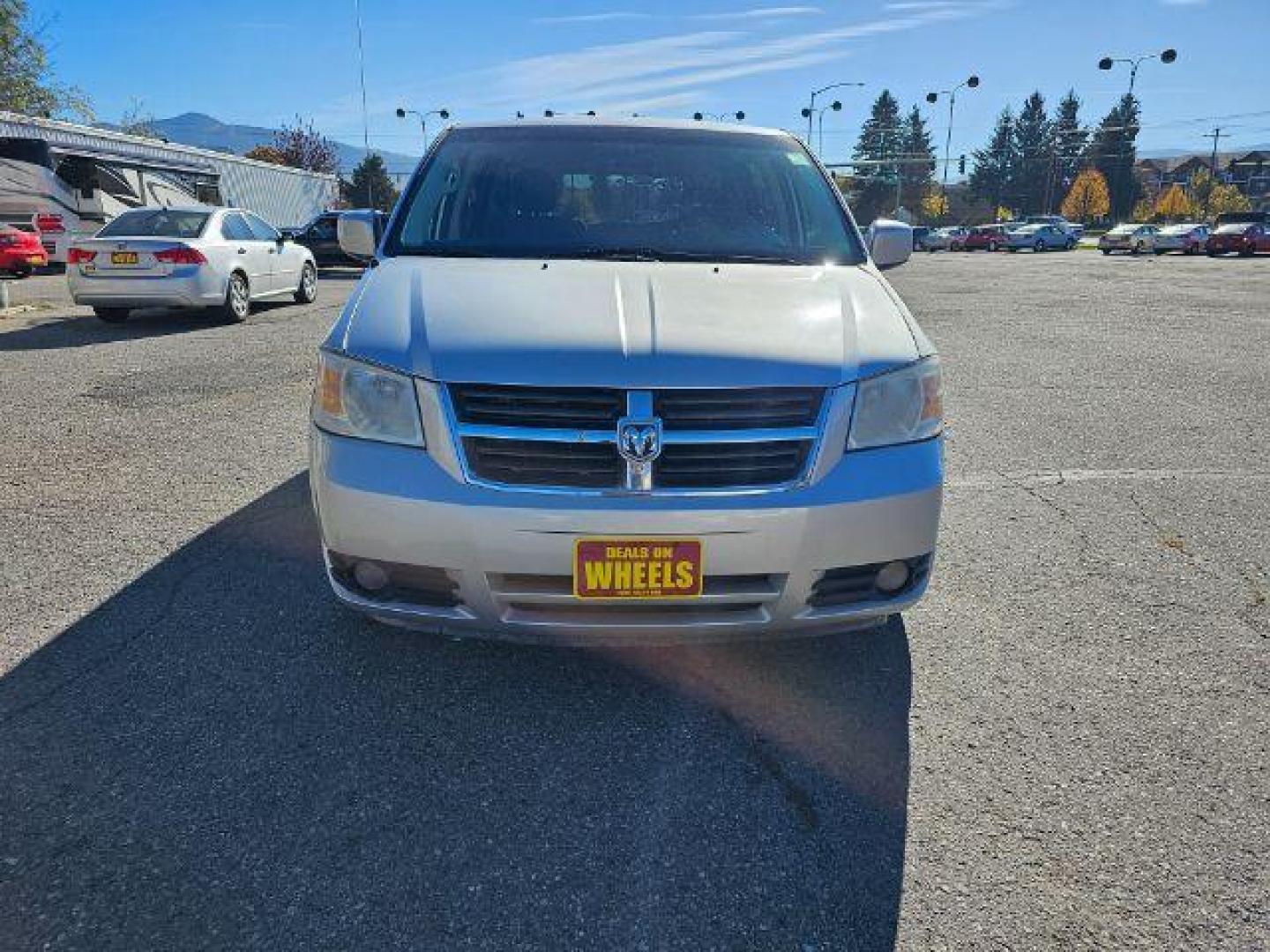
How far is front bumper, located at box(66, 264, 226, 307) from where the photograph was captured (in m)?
10.1

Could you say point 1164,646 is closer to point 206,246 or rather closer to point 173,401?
point 173,401

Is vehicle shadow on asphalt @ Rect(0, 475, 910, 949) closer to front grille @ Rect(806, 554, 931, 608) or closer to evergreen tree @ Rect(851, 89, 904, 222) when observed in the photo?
front grille @ Rect(806, 554, 931, 608)

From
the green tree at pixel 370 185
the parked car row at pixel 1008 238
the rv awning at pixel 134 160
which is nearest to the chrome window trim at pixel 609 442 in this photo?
the rv awning at pixel 134 160

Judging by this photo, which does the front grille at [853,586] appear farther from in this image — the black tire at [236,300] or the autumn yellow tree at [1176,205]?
the autumn yellow tree at [1176,205]

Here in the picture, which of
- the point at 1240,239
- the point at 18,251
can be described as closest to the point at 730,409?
the point at 18,251

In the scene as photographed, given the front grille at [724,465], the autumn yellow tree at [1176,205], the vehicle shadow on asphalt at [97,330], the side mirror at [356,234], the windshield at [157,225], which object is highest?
the autumn yellow tree at [1176,205]

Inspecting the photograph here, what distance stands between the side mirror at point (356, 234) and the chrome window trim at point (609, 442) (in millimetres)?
1882

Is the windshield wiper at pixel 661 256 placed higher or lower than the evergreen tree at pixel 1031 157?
lower

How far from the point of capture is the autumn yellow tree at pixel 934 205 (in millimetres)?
98662

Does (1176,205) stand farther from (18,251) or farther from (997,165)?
(18,251)

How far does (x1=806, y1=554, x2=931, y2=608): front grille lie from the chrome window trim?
0.31m

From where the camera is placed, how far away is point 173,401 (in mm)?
6641

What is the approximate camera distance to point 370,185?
6153 cm

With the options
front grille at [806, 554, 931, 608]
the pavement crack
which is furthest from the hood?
the pavement crack
